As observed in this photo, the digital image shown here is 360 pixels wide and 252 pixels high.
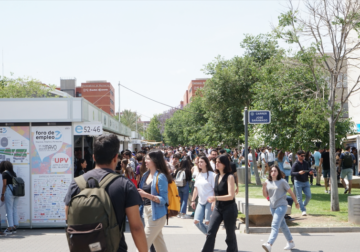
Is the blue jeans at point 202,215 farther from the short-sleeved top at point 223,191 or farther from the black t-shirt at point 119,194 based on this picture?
the black t-shirt at point 119,194

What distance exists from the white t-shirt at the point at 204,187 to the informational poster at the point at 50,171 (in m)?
3.77

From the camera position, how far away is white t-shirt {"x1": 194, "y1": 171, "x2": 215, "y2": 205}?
7793 mm

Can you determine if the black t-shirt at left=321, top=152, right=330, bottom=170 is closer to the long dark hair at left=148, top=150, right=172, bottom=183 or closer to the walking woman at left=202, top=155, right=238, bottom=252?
the walking woman at left=202, top=155, right=238, bottom=252

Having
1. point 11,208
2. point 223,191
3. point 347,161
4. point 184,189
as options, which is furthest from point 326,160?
point 11,208

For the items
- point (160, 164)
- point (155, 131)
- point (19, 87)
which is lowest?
point (160, 164)

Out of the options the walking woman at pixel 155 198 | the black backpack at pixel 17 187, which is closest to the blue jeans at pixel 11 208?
the black backpack at pixel 17 187

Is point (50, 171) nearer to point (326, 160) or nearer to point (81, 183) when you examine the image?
point (81, 183)

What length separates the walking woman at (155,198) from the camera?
5.46 meters

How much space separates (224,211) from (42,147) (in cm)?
575

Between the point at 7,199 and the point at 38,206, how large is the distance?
2.60 feet

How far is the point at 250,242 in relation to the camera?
8289mm

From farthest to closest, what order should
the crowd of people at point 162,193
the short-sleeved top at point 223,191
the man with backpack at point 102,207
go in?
the short-sleeved top at point 223,191 → the crowd of people at point 162,193 → the man with backpack at point 102,207

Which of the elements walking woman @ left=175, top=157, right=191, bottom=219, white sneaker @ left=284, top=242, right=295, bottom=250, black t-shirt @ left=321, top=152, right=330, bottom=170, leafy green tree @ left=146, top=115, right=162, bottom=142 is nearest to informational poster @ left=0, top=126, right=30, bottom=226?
walking woman @ left=175, top=157, right=191, bottom=219

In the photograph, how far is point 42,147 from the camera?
10.2m
